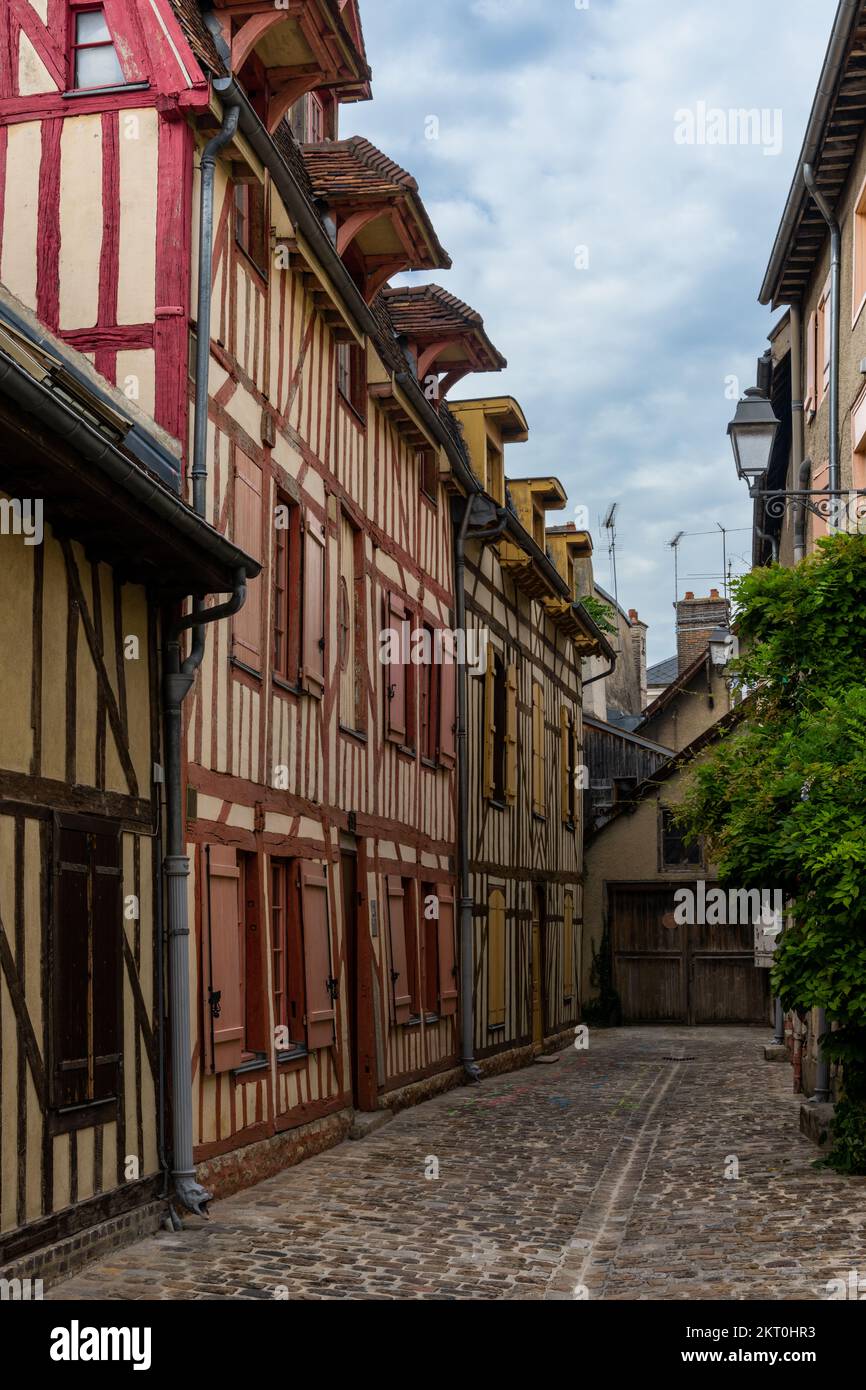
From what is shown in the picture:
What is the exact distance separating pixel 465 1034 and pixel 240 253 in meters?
8.78

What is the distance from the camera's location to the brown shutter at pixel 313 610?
36.2 ft

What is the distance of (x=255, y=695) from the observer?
991cm

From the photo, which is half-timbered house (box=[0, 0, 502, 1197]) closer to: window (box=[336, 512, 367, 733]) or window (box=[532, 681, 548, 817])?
window (box=[336, 512, 367, 733])

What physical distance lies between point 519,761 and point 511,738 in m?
0.75

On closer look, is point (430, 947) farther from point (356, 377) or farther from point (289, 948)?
point (356, 377)

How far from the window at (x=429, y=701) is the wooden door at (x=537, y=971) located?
594 cm

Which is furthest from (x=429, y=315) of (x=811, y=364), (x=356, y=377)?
(x=811, y=364)

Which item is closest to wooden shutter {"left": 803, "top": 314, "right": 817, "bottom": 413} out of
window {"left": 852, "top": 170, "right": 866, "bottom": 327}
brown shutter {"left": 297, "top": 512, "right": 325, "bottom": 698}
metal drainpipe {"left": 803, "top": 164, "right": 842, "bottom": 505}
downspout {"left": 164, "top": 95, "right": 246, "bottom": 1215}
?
metal drainpipe {"left": 803, "top": 164, "right": 842, "bottom": 505}

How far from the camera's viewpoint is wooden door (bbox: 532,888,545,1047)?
20.7 m

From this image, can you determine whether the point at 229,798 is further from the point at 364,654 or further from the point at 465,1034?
Answer: the point at 465,1034

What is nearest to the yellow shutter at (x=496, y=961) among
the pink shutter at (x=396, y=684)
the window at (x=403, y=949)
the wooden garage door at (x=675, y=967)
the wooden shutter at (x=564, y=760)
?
the window at (x=403, y=949)

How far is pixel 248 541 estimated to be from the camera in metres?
9.81

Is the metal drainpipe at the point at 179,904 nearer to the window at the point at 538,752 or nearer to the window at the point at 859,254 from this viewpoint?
the window at the point at 859,254
